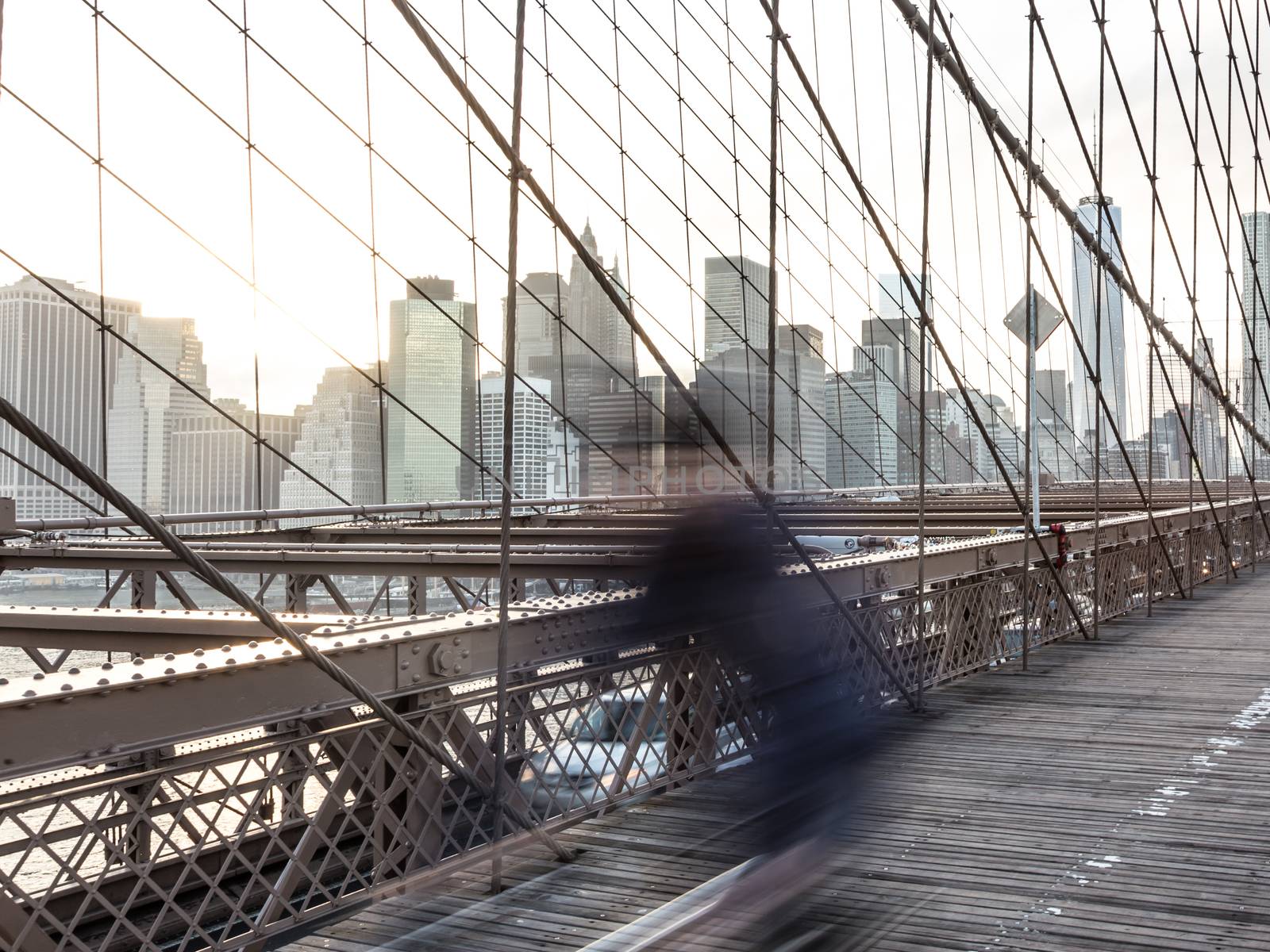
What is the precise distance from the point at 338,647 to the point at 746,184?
18.7 m

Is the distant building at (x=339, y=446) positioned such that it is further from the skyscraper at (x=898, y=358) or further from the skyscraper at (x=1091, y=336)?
the skyscraper at (x=1091, y=336)

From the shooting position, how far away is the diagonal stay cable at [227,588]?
2777mm

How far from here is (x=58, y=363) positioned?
37.0 feet

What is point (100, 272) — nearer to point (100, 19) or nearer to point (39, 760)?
point (100, 19)

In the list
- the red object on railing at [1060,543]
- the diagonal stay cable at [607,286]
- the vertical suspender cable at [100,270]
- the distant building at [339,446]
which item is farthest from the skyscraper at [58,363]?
the red object on railing at [1060,543]

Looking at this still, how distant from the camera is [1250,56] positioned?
22844mm

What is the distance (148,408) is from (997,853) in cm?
936

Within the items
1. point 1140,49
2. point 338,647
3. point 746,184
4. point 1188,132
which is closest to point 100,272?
point 338,647

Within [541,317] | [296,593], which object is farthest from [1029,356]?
[541,317]

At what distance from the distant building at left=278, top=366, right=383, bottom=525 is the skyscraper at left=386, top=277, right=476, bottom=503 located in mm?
224

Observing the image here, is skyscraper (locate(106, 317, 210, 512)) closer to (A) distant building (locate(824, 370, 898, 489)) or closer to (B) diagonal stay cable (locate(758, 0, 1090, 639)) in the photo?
(B) diagonal stay cable (locate(758, 0, 1090, 639))

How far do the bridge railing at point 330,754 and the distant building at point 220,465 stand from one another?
19.4ft

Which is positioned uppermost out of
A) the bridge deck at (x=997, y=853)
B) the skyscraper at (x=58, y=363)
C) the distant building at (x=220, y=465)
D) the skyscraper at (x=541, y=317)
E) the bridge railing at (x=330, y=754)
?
the skyscraper at (x=541, y=317)

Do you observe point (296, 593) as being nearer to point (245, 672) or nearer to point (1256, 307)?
point (245, 672)
